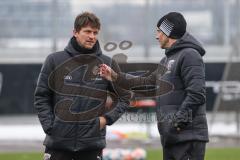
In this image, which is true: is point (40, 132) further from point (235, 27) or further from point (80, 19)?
point (80, 19)

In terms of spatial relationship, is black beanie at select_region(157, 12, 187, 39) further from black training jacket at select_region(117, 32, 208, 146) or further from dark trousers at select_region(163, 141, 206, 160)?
dark trousers at select_region(163, 141, 206, 160)

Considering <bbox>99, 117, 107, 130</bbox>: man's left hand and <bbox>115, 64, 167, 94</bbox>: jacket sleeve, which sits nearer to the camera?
<bbox>99, 117, 107, 130</bbox>: man's left hand

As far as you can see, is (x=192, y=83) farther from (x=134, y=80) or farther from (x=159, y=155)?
(x=159, y=155)

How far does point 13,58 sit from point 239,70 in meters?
5.77

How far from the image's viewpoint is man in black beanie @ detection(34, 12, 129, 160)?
4.64 meters

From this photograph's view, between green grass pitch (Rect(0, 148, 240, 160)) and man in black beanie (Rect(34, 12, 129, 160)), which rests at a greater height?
man in black beanie (Rect(34, 12, 129, 160))

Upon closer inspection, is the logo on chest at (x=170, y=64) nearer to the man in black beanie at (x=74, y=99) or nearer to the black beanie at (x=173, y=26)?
the black beanie at (x=173, y=26)

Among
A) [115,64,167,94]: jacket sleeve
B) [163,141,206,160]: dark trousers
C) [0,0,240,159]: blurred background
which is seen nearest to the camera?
[163,141,206,160]: dark trousers

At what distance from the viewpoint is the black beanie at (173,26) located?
15.9 ft

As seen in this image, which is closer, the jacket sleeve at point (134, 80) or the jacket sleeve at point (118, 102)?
the jacket sleeve at point (118, 102)

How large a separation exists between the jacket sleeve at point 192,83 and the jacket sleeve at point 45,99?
0.88m

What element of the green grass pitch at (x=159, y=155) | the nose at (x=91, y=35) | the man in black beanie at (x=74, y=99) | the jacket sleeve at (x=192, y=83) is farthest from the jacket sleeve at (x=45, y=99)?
the green grass pitch at (x=159, y=155)

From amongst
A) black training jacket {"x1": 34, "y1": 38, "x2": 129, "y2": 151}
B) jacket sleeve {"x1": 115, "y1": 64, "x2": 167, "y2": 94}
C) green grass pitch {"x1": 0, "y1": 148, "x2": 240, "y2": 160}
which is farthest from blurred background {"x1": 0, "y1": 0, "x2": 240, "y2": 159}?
black training jacket {"x1": 34, "y1": 38, "x2": 129, "y2": 151}

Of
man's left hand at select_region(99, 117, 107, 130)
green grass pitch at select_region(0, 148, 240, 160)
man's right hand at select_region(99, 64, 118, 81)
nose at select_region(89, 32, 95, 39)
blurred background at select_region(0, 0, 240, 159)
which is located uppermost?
nose at select_region(89, 32, 95, 39)
